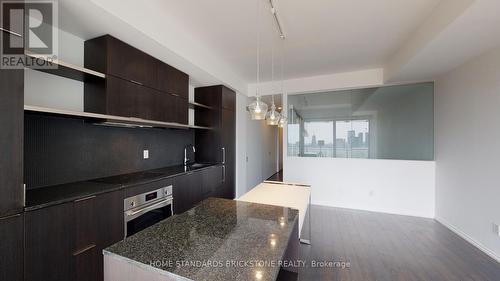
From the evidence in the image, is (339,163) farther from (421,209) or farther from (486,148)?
(486,148)

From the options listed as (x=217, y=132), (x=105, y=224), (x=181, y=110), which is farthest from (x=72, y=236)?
(x=217, y=132)

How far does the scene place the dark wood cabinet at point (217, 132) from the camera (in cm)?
390

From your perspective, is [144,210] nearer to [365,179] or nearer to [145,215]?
[145,215]

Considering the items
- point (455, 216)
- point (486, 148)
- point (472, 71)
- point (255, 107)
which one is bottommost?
point (455, 216)

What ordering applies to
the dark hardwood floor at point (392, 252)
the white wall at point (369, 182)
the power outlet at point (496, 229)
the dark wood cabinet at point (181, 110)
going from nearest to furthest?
the dark hardwood floor at point (392, 252) → the power outlet at point (496, 229) → the dark wood cabinet at point (181, 110) → the white wall at point (369, 182)

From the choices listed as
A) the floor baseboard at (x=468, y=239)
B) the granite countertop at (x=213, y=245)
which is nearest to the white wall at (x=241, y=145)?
the granite countertop at (x=213, y=245)

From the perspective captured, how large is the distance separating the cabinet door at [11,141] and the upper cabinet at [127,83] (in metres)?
0.73

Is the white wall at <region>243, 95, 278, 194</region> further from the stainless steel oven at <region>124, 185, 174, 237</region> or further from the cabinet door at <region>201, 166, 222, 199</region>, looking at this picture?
the stainless steel oven at <region>124, 185, 174, 237</region>

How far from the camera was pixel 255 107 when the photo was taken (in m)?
1.94

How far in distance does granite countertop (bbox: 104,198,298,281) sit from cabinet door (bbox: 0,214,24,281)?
848 mm

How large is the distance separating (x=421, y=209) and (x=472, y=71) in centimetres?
247

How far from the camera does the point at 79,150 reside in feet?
6.84

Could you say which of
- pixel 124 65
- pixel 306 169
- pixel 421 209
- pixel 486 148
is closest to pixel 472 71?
pixel 486 148

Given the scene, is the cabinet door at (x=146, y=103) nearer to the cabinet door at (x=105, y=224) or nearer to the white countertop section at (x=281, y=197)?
the cabinet door at (x=105, y=224)
